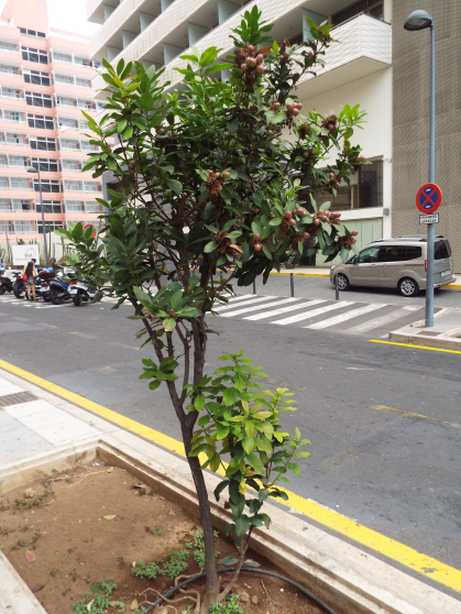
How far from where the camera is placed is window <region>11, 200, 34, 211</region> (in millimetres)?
61578

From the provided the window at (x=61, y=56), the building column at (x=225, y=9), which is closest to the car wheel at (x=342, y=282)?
the building column at (x=225, y=9)

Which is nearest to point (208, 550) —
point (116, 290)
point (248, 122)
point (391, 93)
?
point (116, 290)

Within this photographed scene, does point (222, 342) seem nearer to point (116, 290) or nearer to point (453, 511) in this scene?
point (453, 511)

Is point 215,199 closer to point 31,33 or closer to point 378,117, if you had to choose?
point 378,117

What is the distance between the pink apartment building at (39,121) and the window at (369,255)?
49710 millimetres

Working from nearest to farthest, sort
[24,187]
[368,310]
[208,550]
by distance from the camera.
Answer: [208,550] < [368,310] < [24,187]

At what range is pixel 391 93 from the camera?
21.2 meters

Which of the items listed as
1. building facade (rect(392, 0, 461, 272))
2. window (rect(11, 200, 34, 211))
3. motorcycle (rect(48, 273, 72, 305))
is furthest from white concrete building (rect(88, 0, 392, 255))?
window (rect(11, 200, 34, 211))

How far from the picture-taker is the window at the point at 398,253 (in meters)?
15.6

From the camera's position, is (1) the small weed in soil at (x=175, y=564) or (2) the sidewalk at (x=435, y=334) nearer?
(1) the small weed in soil at (x=175, y=564)

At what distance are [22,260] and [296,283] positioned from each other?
1960 centimetres

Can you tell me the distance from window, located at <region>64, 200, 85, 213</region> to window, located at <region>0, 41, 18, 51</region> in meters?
20.2

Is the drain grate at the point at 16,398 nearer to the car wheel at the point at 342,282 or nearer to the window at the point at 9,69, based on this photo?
the car wheel at the point at 342,282

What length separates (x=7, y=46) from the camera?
202ft
